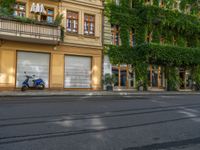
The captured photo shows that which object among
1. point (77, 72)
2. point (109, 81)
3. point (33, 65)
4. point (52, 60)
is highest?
point (52, 60)

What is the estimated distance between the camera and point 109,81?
75.5 ft

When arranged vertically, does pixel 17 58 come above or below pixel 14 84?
above

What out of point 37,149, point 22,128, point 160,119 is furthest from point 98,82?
point 37,149

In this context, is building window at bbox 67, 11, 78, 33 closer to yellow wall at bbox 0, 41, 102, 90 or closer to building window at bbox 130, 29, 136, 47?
yellow wall at bbox 0, 41, 102, 90

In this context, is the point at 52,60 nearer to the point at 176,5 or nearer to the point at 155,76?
the point at 155,76

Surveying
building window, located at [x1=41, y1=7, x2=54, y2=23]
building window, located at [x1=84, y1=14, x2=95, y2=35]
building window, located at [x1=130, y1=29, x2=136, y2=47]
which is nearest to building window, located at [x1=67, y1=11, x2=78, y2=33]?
building window, located at [x1=84, y1=14, x2=95, y2=35]

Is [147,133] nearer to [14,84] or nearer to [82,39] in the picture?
[14,84]

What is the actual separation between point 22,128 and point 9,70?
1403cm

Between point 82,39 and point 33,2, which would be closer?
point 33,2

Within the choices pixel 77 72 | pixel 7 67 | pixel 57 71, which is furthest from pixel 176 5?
pixel 7 67

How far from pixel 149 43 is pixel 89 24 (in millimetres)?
6066

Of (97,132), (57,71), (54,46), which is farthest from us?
(57,71)

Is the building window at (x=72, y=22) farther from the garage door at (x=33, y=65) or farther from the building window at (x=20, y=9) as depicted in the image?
the building window at (x=20, y=9)

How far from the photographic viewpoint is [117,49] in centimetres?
2447
